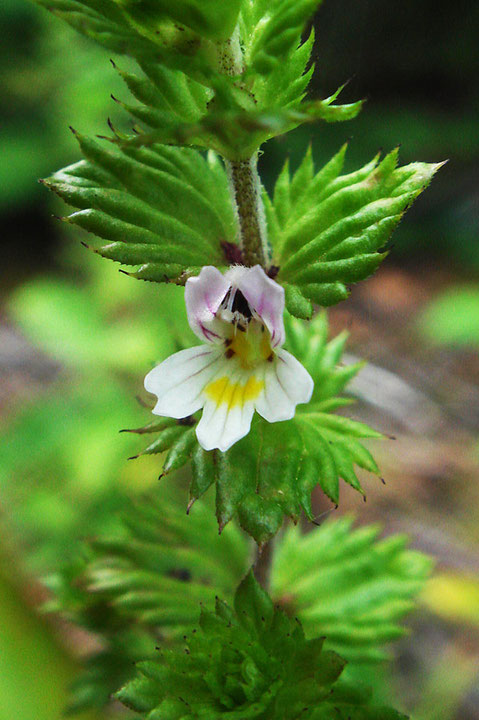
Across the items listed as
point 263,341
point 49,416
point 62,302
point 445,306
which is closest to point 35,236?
point 62,302

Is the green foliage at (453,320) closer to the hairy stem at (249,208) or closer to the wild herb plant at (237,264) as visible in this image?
the wild herb plant at (237,264)

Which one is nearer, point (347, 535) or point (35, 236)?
point (347, 535)

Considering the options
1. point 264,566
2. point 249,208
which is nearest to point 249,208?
point 249,208

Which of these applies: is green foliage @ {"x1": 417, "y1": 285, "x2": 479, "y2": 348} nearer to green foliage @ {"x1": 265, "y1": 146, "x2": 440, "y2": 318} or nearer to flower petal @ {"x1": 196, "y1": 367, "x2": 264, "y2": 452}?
green foliage @ {"x1": 265, "y1": 146, "x2": 440, "y2": 318}

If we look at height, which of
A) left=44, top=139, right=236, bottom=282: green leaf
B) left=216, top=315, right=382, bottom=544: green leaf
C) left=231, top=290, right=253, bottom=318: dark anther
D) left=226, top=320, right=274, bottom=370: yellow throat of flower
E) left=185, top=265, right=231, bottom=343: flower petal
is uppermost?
left=44, top=139, right=236, bottom=282: green leaf

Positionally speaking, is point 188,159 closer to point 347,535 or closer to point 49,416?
point 347,535

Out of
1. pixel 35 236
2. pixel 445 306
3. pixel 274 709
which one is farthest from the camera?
pixel 35 236

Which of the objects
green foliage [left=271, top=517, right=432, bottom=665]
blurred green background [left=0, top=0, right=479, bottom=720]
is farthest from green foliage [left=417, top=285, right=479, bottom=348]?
green foliage [left=271, top=517, right=432, bottom=665]
